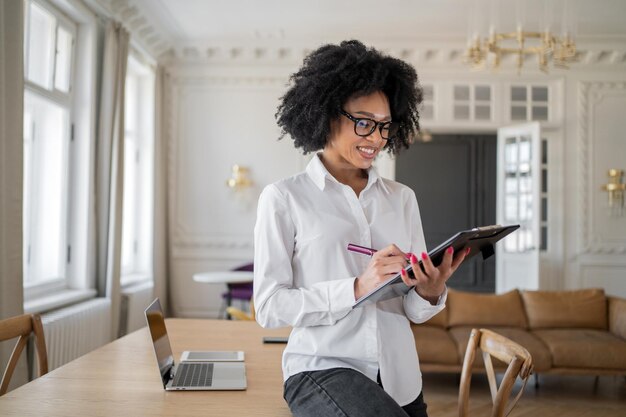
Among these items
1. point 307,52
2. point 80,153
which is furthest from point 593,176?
point 80,153

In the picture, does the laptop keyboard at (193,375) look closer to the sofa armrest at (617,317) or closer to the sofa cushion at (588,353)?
the sofa cushion at (588,353)

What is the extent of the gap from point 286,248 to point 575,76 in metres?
6.76

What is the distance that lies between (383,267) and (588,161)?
6.65 meters

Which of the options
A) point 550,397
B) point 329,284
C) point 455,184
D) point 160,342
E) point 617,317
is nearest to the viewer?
point 329,284

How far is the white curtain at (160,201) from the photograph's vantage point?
6445 mm

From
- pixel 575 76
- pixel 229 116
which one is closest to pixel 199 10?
pixel 229 116

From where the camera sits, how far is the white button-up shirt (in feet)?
4.26

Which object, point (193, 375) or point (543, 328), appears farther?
point (543, 328)

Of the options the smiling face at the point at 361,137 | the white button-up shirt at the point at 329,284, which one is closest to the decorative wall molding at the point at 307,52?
the smiling face at the point at 361,137

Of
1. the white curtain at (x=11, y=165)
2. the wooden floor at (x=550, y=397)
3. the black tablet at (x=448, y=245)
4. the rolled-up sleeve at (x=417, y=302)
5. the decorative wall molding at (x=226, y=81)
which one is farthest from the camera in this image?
the decorative wall molding at (x=226, y=81)

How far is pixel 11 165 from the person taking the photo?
323 centimetres

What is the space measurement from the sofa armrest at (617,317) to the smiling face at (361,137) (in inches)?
148

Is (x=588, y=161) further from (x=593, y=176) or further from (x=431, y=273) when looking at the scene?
(x=431, y=273)

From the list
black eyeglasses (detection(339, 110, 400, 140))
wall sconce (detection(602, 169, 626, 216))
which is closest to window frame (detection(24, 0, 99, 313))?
black eyeglasses (detection(339, 110, 400, 140))
